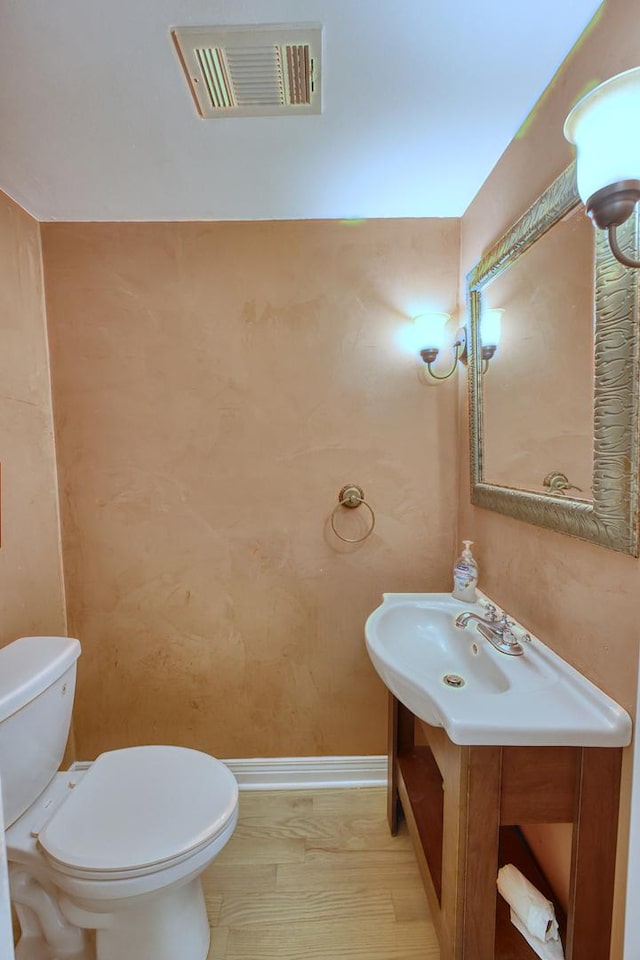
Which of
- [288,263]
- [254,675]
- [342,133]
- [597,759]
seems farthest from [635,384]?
[254,675]

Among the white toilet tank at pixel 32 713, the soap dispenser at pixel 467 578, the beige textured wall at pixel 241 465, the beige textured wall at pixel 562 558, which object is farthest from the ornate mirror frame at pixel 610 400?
the white toilet tank at pixel 32 713

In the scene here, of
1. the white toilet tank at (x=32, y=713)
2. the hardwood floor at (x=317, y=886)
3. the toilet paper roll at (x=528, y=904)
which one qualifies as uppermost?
the white toilet tank at (x=32, y=713)

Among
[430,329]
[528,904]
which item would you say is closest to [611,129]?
[430,329]

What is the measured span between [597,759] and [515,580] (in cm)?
47

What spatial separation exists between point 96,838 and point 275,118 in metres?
1.89

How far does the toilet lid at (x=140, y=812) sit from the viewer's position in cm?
93

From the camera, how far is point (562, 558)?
0.98 metres

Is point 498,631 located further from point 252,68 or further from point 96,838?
point 252,68

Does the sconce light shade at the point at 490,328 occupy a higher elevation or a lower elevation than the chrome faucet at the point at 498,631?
higher

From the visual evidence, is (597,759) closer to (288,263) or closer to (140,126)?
(288,263)

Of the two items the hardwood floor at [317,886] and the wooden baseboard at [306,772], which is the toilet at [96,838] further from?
the wooden baseboard at [306,772]

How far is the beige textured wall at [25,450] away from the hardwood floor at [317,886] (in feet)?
3.50

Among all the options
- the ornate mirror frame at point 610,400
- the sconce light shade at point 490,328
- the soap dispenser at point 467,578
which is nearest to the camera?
the ornate mirror frame at point 610,400

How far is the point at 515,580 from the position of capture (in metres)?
1.20
